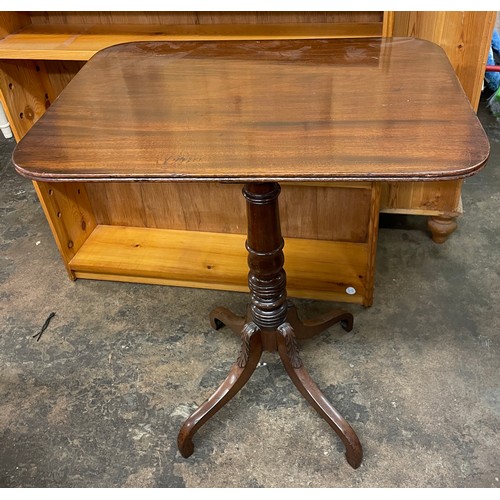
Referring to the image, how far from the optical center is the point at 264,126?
1014 millimetres

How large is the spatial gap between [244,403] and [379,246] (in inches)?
34.0

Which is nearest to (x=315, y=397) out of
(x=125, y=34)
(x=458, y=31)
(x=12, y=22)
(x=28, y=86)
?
(x=458, y=31)

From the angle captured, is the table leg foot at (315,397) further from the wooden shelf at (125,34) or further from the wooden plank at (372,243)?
the wooden shelf at (125,34)

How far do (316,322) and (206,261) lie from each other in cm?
50

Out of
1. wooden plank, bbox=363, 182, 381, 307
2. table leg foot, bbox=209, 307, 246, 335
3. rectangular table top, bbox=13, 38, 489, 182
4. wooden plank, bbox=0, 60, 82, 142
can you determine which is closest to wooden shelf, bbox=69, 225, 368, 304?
wooden plank, bbox=363, 182, 381, 307

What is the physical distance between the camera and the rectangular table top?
91 centimetres

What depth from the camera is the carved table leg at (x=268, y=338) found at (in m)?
1.35

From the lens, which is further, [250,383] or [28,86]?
[28,86]

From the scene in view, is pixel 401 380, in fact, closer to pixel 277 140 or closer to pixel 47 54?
pixel 277 140

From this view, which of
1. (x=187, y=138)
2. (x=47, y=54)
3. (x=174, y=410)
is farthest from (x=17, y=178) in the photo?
(x=187, y=138)

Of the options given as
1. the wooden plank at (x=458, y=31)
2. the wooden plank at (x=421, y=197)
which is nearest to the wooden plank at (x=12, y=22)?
the wooden plank at (x=458, y=31)

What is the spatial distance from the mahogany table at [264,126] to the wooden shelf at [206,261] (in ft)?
1.43

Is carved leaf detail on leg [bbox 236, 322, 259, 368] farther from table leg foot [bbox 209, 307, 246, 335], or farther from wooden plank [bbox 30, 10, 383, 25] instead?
wooden plank [bbox 30, 10, 383, 25]

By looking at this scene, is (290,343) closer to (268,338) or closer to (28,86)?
(268,338)
